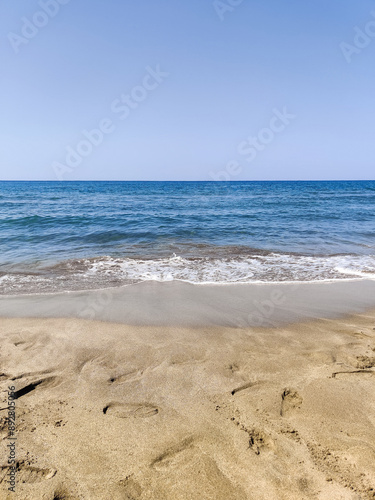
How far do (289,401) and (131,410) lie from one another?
1.78 meters

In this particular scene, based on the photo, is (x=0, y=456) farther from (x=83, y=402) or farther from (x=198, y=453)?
(x=198, y=453)

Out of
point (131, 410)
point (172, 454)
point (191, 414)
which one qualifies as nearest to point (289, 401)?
point (191, 414)

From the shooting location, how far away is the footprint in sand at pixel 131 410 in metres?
3.16

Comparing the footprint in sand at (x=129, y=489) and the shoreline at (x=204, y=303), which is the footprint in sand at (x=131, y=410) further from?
the shoreline at (x=204, y=303)

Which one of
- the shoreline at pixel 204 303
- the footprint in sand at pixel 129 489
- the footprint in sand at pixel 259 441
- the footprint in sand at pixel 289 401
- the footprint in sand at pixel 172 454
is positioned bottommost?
the footprint in sand at pixel 129 489

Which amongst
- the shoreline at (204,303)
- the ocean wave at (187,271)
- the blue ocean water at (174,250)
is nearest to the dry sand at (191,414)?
the shoreline at (204,303)

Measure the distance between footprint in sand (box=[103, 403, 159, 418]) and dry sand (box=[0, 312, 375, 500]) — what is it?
1 cm

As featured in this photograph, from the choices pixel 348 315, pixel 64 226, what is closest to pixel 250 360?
pixel 348 315

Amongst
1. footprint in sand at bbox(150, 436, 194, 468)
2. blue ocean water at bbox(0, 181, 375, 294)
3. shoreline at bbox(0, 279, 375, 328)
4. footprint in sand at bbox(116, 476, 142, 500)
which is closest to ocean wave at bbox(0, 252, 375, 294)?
blue ocean water at bbox(0, 181, 375, 294)

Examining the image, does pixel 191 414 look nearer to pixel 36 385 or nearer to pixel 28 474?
pixel 28 474

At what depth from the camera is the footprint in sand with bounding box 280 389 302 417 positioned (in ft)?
10.6

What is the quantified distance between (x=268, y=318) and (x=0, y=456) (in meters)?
4.35

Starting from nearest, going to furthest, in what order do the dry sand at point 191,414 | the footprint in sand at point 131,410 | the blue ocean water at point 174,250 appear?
1. the dry sand at point 191,414
2. the footprint in sand at point 131,410
3. the blue ocean water at point 174,250

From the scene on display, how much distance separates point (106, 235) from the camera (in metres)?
14.3
